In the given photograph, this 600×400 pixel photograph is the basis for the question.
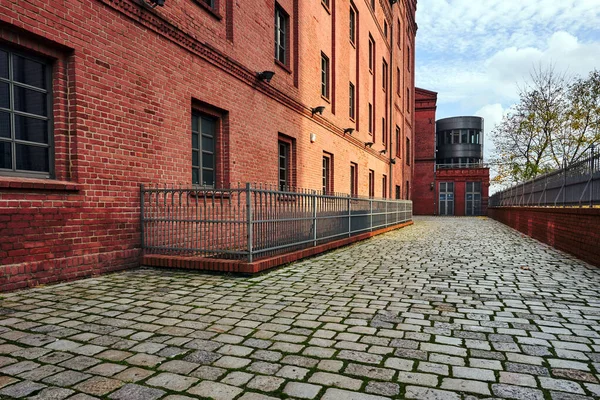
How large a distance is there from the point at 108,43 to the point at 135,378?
16.8 ft

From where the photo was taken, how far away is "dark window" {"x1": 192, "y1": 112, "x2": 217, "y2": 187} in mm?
8039

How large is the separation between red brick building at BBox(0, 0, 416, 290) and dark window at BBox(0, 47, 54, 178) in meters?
0.01

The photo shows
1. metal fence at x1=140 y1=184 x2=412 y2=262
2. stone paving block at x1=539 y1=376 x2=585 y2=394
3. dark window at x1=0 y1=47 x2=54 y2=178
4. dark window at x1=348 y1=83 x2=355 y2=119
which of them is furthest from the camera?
dark window at x1=348 y1=83 x2=355 y2=119

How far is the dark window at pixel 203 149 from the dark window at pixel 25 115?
9.76ft

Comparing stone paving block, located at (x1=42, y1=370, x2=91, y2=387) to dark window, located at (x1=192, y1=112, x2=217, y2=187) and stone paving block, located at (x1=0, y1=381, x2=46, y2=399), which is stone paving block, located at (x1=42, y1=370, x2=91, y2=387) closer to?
stone paving block, located at (x1=0, y1=381, x2=46, y2=399)

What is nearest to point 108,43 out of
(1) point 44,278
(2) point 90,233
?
(2) point 90,233

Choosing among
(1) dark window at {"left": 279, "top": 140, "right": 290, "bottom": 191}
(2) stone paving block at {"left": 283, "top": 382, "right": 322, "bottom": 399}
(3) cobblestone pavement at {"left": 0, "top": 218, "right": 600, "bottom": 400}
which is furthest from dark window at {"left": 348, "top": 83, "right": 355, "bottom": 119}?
(2) stone paving block at {"left": 283, "top": 382, "right": 322, "bottom": 399}

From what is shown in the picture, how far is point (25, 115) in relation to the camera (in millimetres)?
5000

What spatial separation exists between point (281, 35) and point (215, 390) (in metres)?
11.3

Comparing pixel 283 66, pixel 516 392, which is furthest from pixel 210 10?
pixel 516 392

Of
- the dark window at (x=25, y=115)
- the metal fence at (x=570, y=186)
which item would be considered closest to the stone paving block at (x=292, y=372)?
the dark window at (x=25, y=115)

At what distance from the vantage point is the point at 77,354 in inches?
112

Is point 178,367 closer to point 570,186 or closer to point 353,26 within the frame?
point 570,186

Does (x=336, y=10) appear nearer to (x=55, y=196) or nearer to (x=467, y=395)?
(x=55, y=196)
